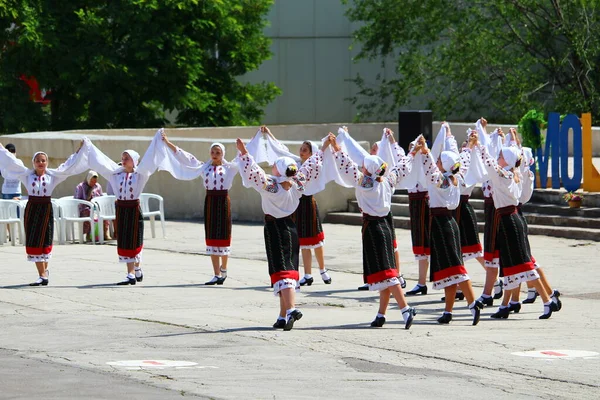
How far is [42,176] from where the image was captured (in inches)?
645

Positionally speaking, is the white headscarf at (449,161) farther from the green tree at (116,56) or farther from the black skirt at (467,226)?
the green tree at (116,56)

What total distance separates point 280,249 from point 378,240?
101 cm

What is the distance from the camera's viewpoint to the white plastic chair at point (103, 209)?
69.5 feet

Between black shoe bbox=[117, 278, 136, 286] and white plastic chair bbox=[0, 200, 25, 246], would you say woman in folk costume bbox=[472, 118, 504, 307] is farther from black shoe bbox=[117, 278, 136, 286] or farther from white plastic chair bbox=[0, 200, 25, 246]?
white plastic chair bbox=[0, 200, 25, 246]

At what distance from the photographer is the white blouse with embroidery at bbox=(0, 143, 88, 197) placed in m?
16.4

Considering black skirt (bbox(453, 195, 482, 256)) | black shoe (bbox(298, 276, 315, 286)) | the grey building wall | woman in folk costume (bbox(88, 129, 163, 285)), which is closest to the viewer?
black skirt (bbox(453, 195, 482, 256))

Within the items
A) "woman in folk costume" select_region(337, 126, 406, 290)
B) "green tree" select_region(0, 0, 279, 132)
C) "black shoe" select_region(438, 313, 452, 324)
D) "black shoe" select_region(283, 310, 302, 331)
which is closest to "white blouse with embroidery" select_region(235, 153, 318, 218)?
"black shoe" select_region(283, 310, 302, 331)

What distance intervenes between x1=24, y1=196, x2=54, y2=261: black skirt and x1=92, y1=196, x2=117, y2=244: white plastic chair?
4.75 metres

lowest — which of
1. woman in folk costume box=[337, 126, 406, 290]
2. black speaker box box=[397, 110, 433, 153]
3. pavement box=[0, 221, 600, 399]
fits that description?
pavement box=[0, 221, 600, 399]

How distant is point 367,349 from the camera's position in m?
11.7

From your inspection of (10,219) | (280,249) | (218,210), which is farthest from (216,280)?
(10,219)

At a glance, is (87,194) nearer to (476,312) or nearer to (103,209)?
(103,209)

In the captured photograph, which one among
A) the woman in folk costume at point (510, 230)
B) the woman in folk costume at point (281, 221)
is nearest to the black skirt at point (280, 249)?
the woman in folk costume at point (281, 221)

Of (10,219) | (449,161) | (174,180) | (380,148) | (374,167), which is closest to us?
(374,167)
